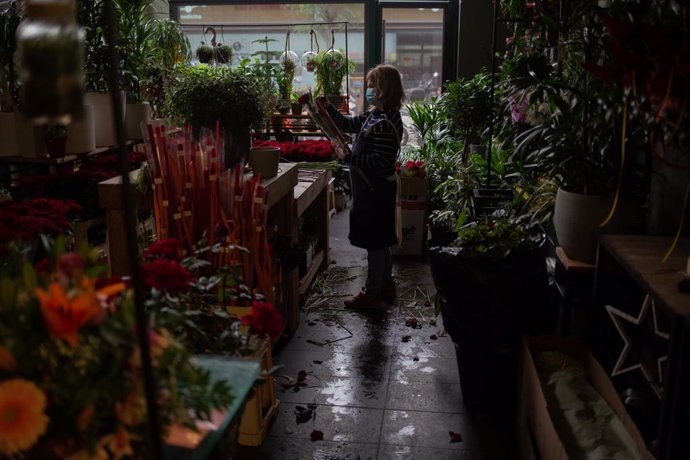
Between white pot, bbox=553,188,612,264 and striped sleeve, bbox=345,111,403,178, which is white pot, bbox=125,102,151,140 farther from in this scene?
white pot, bbox=553,188,612,264

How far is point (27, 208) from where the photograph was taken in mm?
2682

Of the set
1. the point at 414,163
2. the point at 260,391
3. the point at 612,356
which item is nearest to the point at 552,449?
the point at 612,356

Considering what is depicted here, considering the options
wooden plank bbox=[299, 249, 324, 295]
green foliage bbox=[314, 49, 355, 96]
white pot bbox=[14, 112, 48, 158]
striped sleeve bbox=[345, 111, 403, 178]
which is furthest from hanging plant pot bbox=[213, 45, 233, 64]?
striped sleeve bbox=[345, 111, 403, 178]

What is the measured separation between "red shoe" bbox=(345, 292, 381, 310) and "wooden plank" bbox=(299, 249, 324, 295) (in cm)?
29

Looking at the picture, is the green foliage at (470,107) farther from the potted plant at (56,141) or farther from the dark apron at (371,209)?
the potted plant at (56,141)

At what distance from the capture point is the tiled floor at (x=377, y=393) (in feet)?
9.04

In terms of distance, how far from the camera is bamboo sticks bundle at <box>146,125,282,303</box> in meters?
2.59

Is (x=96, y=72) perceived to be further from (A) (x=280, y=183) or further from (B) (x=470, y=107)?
(B) (x=470, y=107)

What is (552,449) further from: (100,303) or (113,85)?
(113,85)

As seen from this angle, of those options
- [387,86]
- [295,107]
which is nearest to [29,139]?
[387,86]

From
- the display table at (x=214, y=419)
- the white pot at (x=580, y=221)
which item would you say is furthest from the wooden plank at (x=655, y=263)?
the display table at (x=214, y=419)

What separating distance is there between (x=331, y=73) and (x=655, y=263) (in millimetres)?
4626

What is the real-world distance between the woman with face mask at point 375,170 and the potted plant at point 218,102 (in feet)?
3.28

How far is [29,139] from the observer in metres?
3.85
